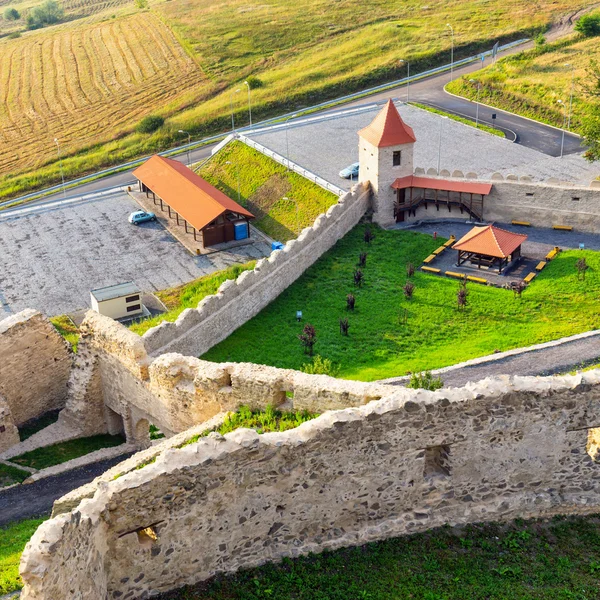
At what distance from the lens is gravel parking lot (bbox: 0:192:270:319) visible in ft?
183

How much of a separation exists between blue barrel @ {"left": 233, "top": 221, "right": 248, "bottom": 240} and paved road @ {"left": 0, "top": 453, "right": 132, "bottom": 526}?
94.9 ft

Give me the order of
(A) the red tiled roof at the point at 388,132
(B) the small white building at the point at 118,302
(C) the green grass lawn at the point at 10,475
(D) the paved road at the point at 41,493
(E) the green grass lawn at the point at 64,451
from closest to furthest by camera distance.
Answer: (D) the paved road at the point at 41,493 < (C) the green grass lawn at the point at 10,475 < (E) the green grass lawn at the point at 64,451 < (B) the small white building at the point at 118,302 < (A) the red tiled roof at the point at 388,132

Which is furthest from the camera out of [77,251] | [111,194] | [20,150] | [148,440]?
[20,150]

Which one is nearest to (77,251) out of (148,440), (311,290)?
(311,290)

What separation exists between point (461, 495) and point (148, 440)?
1461 centimetres

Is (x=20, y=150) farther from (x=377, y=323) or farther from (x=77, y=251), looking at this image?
(x=377, y=323)

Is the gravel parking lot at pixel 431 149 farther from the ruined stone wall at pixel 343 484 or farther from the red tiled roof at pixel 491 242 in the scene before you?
the ruined stone wall at pixel 343 484

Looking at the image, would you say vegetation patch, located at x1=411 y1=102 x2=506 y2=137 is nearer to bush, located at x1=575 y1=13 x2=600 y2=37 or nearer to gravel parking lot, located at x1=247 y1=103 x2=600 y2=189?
gravel parking lot, located at x1=247 y1=103 x2=600 y2=189

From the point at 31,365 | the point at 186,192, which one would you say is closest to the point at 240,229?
the point at 186,192

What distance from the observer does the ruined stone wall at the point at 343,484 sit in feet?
61.8

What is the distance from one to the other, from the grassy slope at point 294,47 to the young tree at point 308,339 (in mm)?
46135

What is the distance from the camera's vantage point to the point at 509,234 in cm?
4738

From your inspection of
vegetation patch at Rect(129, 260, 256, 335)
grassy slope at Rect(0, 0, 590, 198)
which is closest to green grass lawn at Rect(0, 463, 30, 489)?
vegetation patch at Rect(129, 260, 256, 335)

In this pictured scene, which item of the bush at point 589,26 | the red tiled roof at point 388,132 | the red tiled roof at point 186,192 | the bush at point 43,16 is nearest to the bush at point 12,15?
the bush at point 43,16
